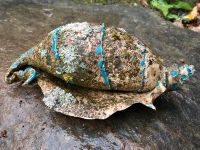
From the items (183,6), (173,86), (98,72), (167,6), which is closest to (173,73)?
(173,86)

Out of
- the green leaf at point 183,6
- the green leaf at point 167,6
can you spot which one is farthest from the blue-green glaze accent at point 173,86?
the green leaf at point 183,6

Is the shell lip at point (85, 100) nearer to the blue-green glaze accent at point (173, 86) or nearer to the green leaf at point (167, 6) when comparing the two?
the blue-green glaze accent at point (173, 86)

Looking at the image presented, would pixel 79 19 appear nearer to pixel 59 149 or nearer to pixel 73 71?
pixel 73 71

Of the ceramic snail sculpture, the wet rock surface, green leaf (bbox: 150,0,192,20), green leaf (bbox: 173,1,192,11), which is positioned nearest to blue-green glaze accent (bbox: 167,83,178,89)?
the ceramic snail sculpture

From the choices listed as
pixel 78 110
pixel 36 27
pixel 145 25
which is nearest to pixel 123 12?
pixel 145 25

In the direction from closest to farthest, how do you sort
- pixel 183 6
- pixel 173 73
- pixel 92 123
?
pixel 92 123 < pixel 173 73 < pixel 183 6

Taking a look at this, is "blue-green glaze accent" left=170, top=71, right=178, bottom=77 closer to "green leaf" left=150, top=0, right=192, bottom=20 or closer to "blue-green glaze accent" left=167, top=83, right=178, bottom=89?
"blue-green glaze accent" left=167, top=83, right=178, bottom=89

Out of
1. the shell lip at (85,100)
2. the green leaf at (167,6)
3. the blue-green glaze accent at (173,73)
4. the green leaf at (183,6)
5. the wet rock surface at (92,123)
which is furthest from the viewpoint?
the green leaf at (183,6)

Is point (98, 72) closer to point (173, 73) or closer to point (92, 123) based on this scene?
point (92, 123)
